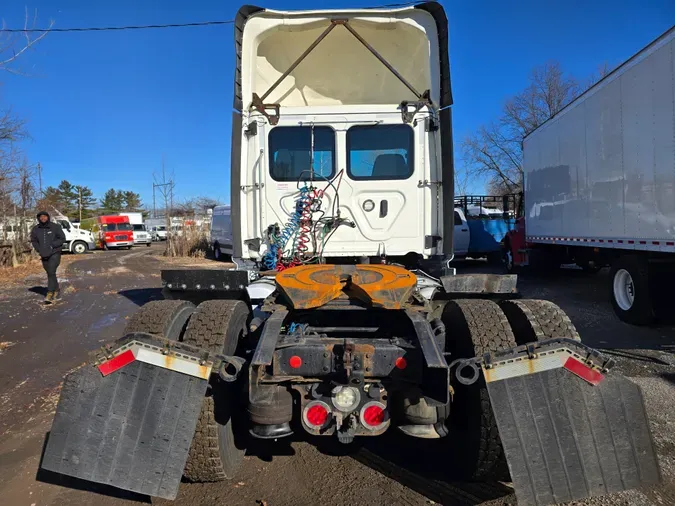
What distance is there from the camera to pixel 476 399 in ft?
9.13

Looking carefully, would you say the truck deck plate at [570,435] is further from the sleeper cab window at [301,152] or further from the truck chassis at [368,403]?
the sleeper cab window at [301,152]

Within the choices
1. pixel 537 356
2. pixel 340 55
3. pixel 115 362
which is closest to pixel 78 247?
pixel 340 55

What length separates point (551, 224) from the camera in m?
11.6

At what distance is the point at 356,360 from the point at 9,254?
19.9 meters

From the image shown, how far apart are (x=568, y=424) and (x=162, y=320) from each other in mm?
2599

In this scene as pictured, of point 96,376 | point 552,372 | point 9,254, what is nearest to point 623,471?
point 552,372

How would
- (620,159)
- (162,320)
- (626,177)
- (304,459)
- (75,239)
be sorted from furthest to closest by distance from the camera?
(75,239) < (620,159) < (626,177) < (304,459) < (162,320)

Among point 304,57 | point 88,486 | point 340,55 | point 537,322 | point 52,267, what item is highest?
point 340,55

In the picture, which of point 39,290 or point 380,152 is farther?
point 39,290

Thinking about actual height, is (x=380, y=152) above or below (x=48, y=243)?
above

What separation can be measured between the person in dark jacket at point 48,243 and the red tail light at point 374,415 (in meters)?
10.4

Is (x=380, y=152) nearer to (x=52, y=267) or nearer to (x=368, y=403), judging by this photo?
(x=368, y=403)

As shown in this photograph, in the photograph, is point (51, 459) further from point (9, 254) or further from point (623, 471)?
point (9, 254)

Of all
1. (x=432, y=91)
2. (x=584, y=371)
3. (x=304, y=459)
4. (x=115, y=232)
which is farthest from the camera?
(x=115, y=232)
